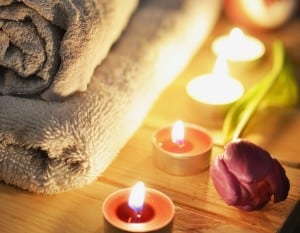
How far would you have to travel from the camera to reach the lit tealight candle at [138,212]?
559 millimetres

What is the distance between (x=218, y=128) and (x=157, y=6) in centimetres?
22

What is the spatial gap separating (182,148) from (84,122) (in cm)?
13

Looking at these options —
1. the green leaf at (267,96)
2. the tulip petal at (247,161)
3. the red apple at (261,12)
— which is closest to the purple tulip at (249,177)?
the tulip petal at (247,161)

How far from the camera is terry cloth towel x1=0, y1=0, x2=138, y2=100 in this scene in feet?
2.10

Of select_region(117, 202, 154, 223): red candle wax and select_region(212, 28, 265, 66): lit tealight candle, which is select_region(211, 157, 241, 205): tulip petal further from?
select_region(212, 28, 265, 66): lit tealight candle

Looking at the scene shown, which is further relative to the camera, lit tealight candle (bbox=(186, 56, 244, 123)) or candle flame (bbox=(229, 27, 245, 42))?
candle flame (bbox=(229, 27, 245, 42))

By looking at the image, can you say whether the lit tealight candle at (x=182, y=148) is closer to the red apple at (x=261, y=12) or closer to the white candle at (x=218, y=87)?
the white candle at (x=218, y=87)

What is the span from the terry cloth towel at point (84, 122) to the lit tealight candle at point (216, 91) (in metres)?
0.06

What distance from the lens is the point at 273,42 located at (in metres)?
1.01

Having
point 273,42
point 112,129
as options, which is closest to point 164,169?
point 112,129

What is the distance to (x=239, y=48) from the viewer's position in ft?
3.07

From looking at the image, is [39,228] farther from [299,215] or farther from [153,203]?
[299,215]

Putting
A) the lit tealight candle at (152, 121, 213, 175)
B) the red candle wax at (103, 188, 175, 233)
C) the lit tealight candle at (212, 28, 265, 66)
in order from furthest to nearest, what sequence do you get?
1. the lit tealight candle at (212, 28, 265, 66)
2. the lit tealight candle at (152, 121, 213, 175)
3. the red candle wax at (103, 188, 175, 233)

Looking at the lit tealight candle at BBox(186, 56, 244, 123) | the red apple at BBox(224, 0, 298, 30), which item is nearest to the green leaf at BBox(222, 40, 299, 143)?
the lit tealight candle at BBox(186, 56, 244, 123)
